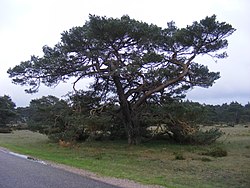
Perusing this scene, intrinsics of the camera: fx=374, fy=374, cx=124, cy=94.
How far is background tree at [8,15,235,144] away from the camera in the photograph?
2981 centimetres

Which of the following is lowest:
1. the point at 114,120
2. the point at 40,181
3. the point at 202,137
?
the point at 40,181

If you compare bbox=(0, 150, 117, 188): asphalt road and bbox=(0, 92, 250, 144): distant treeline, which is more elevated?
bbox=(0, 92, 250, 144): distant treeline

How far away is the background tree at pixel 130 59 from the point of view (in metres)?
29.8

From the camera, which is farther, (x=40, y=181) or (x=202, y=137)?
(x=202, y=137)

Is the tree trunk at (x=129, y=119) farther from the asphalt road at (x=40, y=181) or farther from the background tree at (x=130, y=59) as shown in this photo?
the asphalt road at (x=40, y=181)

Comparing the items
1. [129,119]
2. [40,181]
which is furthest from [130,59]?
[40,181]

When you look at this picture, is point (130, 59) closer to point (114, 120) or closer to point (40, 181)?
point (114, 120)

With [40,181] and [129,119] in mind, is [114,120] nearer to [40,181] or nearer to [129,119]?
[129,119]

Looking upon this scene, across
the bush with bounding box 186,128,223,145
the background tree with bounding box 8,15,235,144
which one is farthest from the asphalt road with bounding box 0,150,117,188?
the bush with bounding box 186,128,223,145

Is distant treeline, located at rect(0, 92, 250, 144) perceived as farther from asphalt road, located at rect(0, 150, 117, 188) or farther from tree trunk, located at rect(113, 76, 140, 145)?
asphalt road, located at rect(0, 150, 117, 188)

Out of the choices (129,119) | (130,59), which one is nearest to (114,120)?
(129,119)

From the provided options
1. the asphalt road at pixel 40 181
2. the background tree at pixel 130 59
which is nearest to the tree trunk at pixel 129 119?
the background tree at pixel 130 59

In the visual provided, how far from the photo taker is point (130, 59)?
3073 centimetres

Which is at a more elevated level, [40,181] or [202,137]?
[202,137]
